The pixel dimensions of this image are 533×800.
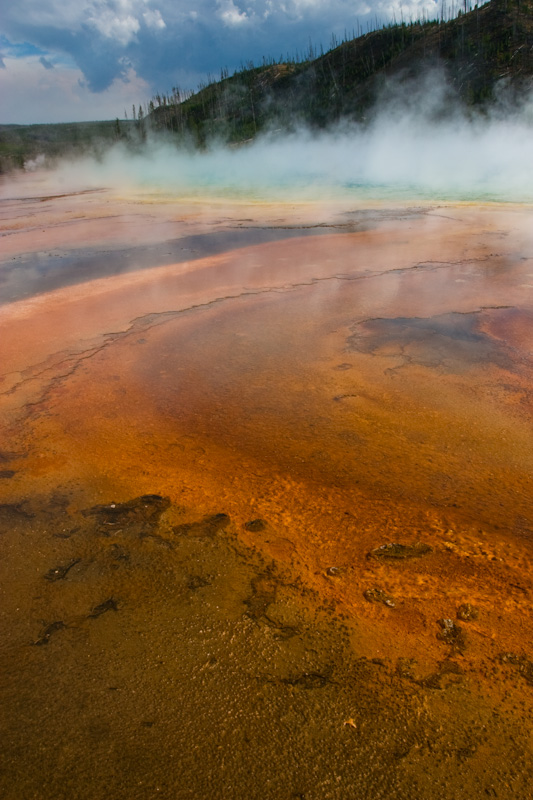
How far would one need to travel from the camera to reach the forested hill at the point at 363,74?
31203 mm

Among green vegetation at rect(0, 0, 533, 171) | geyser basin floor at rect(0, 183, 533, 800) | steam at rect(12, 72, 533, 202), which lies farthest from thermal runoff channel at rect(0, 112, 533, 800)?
green vegetation at rect(0, 0, 533, 171)

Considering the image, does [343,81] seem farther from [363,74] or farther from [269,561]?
[269,561]

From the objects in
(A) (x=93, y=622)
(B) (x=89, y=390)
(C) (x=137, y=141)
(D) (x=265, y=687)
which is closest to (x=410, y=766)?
(D) (x=265, y=687)

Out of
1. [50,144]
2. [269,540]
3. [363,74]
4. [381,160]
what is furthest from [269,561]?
[50,144]

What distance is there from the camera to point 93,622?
6.08ft

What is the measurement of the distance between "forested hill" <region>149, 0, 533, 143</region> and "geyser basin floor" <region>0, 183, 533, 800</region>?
32.0 meters

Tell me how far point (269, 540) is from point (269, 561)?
127 millimetres

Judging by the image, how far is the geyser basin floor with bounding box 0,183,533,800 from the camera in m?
1.43

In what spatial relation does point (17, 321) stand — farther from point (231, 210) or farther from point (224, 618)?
point (231, 210)

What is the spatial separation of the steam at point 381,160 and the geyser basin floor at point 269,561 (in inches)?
443

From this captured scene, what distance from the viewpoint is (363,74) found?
42719 mm

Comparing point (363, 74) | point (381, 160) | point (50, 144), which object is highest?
point (363, 74)

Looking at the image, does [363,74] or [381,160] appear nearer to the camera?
[381,160]

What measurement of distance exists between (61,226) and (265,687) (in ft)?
36.9
